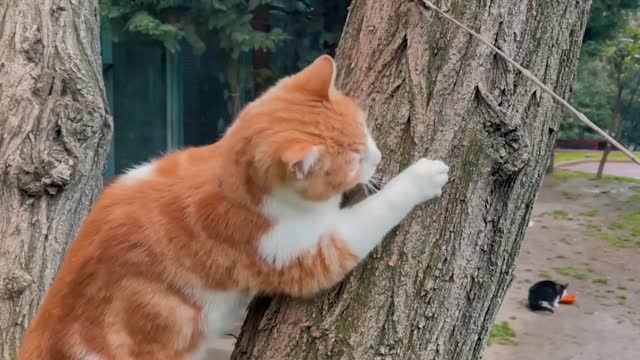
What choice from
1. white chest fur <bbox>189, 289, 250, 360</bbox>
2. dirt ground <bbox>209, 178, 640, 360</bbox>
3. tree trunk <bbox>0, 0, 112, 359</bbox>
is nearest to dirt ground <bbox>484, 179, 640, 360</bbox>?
dirt ground <bbox>209, 178, 640, 360</bbox>

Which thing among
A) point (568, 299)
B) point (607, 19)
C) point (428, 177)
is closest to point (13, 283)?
point (428, 177)

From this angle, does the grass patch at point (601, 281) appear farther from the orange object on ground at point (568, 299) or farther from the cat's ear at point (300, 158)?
the cat's ear at point (300, 158)

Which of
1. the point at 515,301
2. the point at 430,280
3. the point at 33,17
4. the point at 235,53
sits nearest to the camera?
the point at 430,280

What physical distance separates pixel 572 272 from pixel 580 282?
334 mm

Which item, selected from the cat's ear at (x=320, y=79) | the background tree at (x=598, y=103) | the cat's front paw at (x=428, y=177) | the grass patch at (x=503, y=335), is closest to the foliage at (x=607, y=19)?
the background tree at (x=598, y=103)

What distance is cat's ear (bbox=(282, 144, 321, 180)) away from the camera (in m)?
1.29

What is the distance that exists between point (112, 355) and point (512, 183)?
2.56 ft

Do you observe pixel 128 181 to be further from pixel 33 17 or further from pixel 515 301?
pixel 515 301

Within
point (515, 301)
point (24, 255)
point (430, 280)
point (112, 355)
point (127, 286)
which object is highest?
point (430, 280)

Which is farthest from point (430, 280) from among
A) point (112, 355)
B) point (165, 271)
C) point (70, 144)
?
point (70, 144)

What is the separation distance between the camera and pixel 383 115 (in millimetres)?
1337

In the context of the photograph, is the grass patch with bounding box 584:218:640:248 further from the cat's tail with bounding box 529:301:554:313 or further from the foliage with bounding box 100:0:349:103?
the foliage with bounding box 100:0:349:103

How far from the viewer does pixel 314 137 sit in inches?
54.8

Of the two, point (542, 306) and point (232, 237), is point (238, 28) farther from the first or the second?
point (232, 237)
